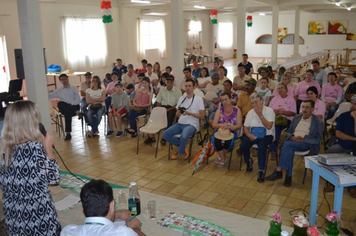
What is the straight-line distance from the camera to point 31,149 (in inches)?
86.5

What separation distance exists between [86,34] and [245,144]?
10.7 metres

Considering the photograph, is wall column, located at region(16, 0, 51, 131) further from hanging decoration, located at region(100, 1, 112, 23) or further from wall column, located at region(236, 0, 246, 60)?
wall column, located at region(236, 0, 246, 60)

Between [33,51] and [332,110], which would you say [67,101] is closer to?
[33,51]

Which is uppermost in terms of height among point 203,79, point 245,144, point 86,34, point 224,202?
point 86,34

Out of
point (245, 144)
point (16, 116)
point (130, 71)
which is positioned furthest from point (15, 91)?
point (16, 116)

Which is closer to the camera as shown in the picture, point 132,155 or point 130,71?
point 132,155

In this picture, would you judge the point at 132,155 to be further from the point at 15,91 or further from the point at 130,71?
the point at 15,91

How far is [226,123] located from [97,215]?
354cm

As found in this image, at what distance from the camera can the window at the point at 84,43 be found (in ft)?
42.9

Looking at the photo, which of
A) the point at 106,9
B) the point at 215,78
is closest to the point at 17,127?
the point at 215,78

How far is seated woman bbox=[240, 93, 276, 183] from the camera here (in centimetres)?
470

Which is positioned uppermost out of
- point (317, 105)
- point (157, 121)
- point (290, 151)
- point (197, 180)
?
point (317, 105)

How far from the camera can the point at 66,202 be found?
3748 millimetres

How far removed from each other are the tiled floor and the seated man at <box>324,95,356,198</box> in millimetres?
524
